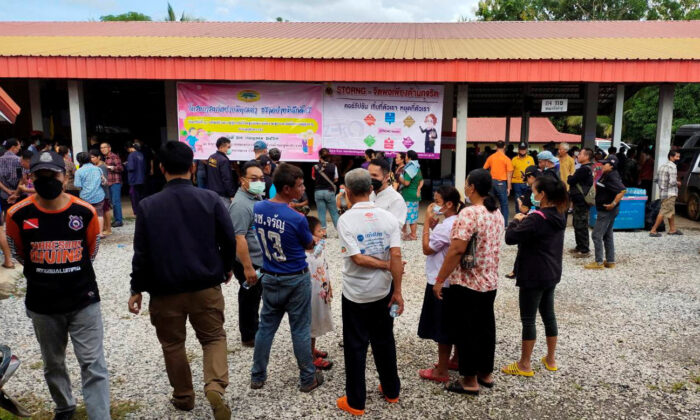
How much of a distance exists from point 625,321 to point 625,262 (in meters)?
2.77

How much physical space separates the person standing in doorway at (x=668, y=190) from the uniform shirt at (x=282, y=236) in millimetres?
8251

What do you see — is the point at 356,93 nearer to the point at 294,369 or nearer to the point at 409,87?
the point at 409,87

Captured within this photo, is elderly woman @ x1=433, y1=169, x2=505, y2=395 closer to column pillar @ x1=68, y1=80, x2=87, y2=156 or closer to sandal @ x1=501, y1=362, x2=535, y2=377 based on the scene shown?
Answer: sandal @ x1=501, y1=362, x2=535, y2=377

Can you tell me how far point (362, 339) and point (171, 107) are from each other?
38.1 ft

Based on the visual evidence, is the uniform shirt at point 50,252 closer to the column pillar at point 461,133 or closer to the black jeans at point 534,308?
the black jeans at point 534,308

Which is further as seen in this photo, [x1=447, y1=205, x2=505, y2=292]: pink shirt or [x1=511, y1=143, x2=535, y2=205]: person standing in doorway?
[x1=511, y1=143, x2=535, y2=205]: person standing in doorway

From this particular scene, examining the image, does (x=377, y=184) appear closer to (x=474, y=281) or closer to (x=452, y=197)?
(x=452, y=197)

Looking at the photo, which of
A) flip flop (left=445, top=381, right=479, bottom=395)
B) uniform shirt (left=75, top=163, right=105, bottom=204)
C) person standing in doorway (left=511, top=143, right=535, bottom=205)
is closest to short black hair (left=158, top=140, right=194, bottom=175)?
flip flop (left=445, top=381, right=479, bottom=395)

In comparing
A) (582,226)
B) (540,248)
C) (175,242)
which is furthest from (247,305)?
(582,226)

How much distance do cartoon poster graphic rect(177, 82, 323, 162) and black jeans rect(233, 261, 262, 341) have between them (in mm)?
6746

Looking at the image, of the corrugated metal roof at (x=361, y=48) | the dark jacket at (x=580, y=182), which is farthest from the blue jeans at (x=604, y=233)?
the corrugated metal roof at (x=361, y=48)

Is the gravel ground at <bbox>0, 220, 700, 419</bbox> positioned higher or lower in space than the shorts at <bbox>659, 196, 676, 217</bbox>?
lower

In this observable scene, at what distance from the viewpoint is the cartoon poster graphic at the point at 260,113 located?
444 inches

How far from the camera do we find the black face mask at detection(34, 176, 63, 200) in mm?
3129
